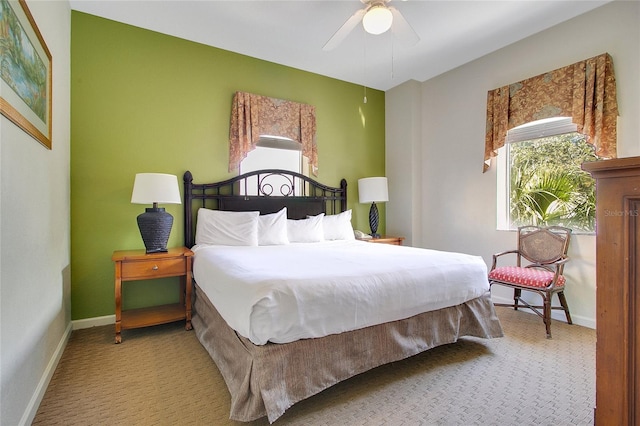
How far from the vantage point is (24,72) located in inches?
61.2

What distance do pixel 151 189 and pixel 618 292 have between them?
2.97 metres

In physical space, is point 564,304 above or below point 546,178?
below

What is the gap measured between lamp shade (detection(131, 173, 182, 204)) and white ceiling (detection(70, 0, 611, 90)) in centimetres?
156

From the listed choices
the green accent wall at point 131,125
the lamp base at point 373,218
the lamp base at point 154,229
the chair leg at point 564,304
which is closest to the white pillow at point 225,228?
the green accent wall at point 131,125

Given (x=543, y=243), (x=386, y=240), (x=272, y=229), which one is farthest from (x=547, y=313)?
(x=272, y=229)

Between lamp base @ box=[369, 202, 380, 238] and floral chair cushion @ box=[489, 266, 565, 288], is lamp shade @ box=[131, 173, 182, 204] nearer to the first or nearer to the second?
lamp base @ box=[369, 202, 380, 238]

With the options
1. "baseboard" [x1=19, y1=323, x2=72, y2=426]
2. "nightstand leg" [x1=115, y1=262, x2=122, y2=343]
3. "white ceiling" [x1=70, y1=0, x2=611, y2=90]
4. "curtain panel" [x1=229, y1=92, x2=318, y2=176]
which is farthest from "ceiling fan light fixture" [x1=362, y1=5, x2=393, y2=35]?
"baseboard" [x1=19, y1=323, x2=72, y2=426]

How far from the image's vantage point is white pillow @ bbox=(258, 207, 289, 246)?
3225 millimetres

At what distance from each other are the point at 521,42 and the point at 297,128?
265 cm

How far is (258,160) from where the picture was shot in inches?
152

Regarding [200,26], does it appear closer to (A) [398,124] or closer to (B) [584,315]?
(A) [398,124]

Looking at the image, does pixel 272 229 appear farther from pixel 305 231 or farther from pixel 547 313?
pixel 547 313

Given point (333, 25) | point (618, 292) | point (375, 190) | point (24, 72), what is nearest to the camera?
point (618, 292)

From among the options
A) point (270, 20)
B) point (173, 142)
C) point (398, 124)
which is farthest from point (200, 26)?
point (398, 124)
